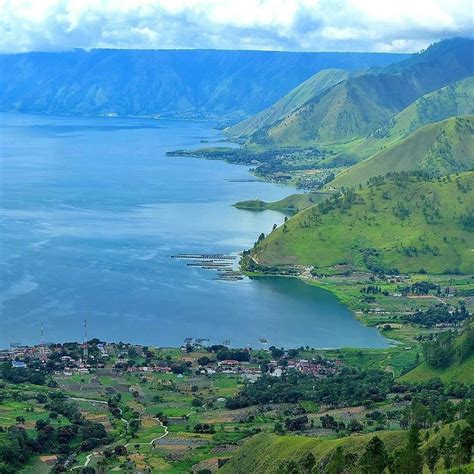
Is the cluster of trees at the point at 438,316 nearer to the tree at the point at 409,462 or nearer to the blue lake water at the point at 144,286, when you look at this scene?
the blue lake water at the point at 144,286

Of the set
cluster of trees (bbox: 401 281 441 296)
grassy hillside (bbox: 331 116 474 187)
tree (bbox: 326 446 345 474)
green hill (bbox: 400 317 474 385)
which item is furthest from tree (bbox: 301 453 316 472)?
grassy hillside (bbox: 331 116 474 187)

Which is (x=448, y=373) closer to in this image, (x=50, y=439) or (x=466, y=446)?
(x=50, y=439)

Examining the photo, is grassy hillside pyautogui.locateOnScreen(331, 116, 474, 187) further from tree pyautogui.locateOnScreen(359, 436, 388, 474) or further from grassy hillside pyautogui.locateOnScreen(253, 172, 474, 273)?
tree pyautogui.locateOnScreen(359, 436, 388, 474)

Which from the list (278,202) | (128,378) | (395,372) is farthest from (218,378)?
(278,202)

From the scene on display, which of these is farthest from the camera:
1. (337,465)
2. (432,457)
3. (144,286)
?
(144,286)

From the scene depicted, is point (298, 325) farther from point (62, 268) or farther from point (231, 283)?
point (62, 268)

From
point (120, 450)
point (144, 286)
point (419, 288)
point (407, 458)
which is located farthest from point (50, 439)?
point (419, 288)

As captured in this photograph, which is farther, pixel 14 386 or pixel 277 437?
pixel 14 386

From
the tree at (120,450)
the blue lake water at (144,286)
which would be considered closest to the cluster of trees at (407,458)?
the tree at (120,450)
